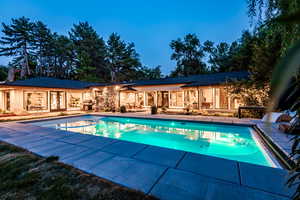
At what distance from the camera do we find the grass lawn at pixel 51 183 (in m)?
2.30

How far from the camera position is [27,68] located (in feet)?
93.9

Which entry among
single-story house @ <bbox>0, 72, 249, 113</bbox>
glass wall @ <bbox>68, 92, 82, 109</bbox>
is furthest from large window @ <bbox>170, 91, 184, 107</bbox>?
glass wall @ <bbox>68, 92, 82, 109</bbox>

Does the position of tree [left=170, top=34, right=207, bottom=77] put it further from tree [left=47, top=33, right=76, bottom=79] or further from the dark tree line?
tree [left=47, top=33, right=76, bottom=79]

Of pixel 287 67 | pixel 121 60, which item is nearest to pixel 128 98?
pixel 121 60

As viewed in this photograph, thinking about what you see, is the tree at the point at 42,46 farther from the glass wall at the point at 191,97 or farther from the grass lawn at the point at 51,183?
the grass lawn at the point at 51,183

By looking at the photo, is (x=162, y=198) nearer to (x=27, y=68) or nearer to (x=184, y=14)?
(x=27, y=68)

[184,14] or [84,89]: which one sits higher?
[184,14]

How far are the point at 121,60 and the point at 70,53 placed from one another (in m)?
10.5

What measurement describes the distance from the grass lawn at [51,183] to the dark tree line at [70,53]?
2696cm

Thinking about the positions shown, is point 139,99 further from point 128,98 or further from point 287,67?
point 287,67

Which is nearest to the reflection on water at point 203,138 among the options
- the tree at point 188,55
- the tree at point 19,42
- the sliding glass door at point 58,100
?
the sliding glass door at point 58,100

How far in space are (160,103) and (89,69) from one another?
1815 centimetres

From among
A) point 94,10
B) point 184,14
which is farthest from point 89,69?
point 94,10

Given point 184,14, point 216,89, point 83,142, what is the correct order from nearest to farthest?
point 83,142 < point 216,89 < point 184,14
